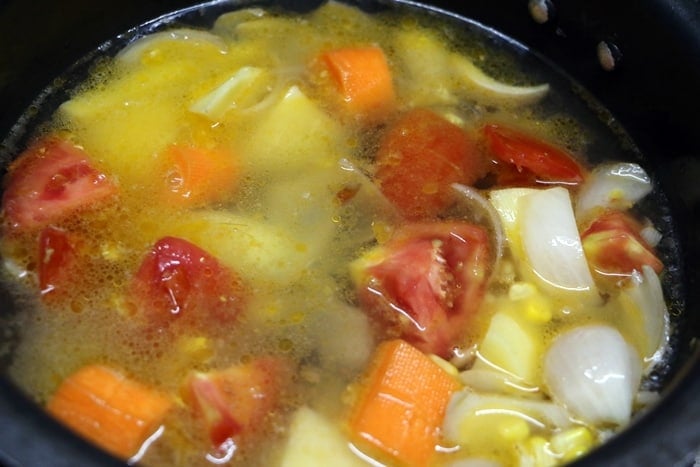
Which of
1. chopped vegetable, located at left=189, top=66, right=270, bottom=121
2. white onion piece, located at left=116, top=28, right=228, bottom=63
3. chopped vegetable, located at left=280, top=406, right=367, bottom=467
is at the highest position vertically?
white onion piece, located at left=116, top=28, right=228, bottom=63

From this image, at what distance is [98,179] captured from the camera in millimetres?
1890

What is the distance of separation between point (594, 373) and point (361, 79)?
974 mm

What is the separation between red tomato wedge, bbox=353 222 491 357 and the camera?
169 centimetres

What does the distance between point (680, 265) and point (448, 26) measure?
967 millimetres

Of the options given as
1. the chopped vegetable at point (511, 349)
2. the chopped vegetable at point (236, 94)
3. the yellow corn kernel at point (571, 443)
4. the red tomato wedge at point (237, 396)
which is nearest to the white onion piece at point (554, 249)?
the chopped vegetable at point (511, 349)

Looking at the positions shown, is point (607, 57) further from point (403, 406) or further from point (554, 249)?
point (403, 406)

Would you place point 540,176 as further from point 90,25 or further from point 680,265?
point 90,25

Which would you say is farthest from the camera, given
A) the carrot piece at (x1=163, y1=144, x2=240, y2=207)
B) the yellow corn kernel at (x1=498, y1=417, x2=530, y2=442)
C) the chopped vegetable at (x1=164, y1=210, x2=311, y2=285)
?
the carrot piece at (x1=163, y1=144, x2=240, y2=207)

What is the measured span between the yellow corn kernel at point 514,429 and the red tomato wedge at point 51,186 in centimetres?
100

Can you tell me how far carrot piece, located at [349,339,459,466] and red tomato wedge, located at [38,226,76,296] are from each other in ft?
2.19

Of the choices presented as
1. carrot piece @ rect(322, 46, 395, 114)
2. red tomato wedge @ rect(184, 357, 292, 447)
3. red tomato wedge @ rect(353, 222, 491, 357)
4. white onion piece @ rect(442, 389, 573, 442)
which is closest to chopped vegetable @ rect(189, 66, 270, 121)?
carrot piece @ rect(322, 46, 395, 114)

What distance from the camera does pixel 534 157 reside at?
202cm

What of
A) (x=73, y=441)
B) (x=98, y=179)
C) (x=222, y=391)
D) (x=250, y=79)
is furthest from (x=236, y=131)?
(x=73, y=441)

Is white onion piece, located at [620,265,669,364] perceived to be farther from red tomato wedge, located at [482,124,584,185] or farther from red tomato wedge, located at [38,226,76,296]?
red tomato wedge, located at [38,226,76,296]
